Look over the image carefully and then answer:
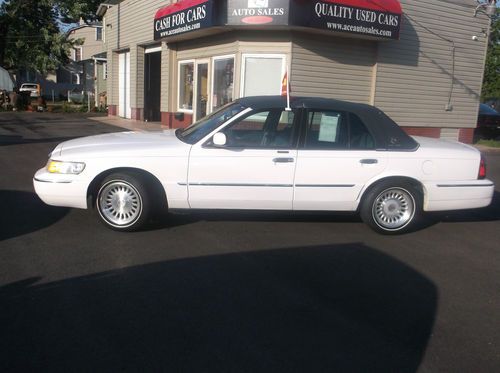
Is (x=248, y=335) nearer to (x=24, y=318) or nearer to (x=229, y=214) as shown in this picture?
(x=24, y=318)

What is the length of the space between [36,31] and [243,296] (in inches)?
1515

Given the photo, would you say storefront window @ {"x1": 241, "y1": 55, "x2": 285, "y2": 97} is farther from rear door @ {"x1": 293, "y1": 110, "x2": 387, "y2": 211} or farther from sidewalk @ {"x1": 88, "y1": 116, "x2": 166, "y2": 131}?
rear door @ {"x1": 293, "y1": 110, "x2": 387, "y2": 211}

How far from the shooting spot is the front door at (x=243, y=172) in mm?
5695

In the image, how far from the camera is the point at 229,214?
265 inches

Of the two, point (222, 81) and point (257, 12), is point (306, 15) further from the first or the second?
point (222, 81)

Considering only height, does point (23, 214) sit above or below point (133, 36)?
below

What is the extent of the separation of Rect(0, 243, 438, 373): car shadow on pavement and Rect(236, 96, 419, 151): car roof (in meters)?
1.73

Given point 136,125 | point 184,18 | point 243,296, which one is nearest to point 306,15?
point 184,18

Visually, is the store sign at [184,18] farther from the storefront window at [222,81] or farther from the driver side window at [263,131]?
the driver side window at [263,131]

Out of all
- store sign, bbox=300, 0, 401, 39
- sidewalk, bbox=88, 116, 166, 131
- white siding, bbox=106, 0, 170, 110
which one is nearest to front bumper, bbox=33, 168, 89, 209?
store sign, bbox=300, 0, 401, 39

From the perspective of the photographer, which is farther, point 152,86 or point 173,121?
point 152,86

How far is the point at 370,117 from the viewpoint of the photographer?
243 inches

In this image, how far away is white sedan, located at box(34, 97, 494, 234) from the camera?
5.64 meters

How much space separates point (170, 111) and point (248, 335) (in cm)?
1509
